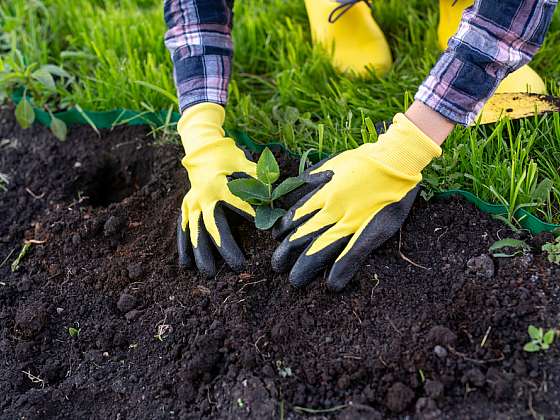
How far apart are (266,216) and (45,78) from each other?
3.81ft

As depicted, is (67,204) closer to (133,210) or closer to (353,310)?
(133,210)

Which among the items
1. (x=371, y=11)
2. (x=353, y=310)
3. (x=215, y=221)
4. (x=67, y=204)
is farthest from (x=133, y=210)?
(x=371, y=11)

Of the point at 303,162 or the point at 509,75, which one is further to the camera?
the point at 509,75

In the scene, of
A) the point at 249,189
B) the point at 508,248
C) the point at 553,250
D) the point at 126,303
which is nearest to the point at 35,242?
the point at 126,303

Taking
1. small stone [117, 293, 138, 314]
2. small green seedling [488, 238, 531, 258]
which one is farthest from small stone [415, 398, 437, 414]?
small stone [117, 293, 138, 314]

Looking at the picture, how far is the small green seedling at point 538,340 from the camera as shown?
1455 mm

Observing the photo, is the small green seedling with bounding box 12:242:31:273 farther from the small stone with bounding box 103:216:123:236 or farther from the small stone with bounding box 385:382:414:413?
the small stone with bounding box 385:382:414:413

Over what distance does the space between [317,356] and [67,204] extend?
1078 millimetres

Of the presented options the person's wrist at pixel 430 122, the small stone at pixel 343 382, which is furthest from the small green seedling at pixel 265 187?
the small stone at pixel 343 382

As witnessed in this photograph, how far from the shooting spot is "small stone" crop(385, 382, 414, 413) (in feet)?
4.70

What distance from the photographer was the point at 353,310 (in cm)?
165

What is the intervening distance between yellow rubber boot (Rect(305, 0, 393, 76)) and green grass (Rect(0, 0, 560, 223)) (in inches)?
2.3

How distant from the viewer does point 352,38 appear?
2.51 m

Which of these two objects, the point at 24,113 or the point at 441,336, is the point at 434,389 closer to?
the point at 441,336
